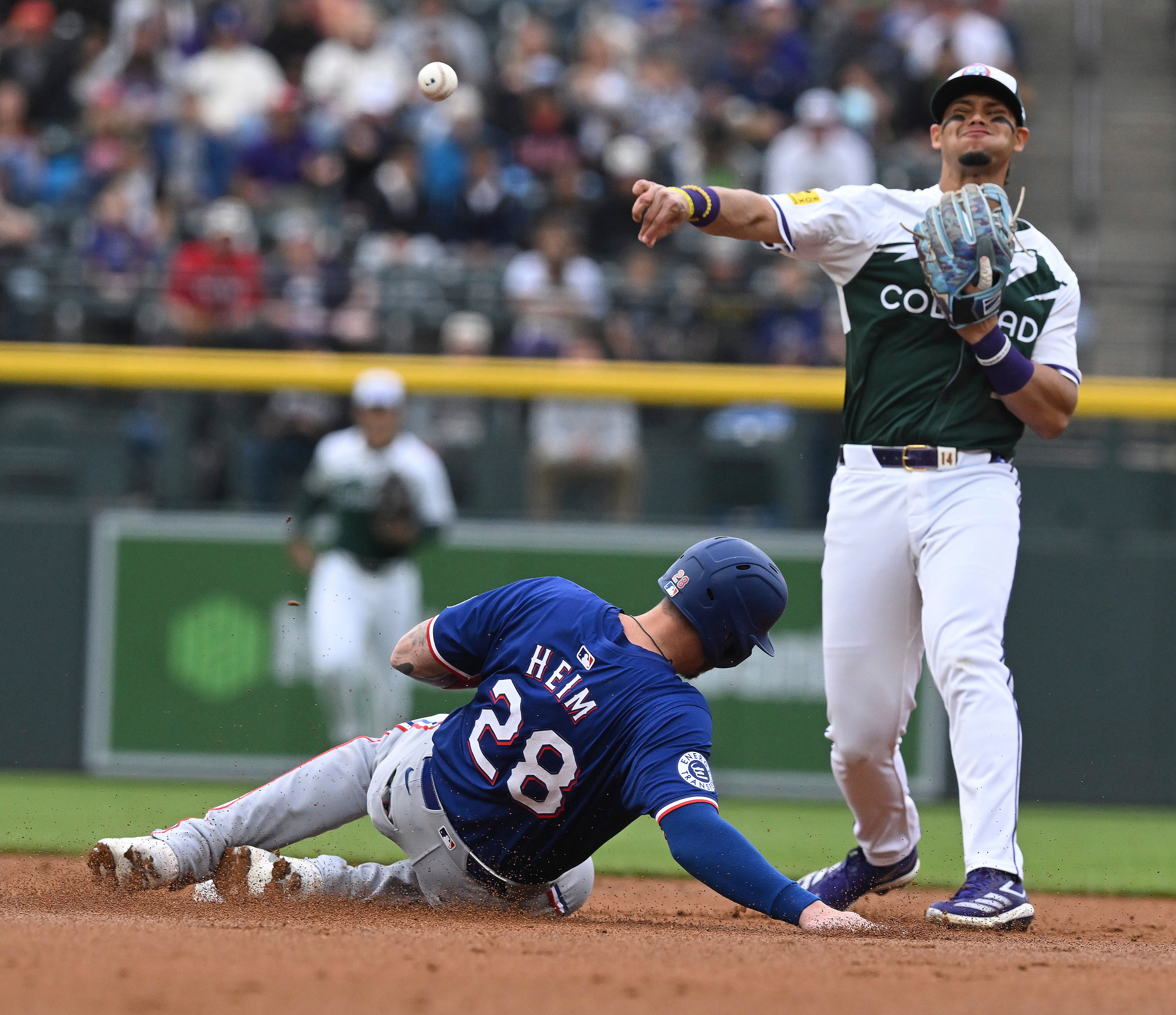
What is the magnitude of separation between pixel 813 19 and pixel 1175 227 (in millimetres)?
3402

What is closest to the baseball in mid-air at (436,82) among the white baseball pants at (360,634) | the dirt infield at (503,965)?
the dirt infield at (503,965)

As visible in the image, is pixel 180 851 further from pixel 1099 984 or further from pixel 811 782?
pixel 811 782

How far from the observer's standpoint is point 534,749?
3693 millimetres

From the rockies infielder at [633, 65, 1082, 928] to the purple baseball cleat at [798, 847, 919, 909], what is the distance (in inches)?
1.1

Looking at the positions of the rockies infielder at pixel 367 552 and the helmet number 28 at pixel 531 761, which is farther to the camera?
the rockies infielder at pixel 367 552

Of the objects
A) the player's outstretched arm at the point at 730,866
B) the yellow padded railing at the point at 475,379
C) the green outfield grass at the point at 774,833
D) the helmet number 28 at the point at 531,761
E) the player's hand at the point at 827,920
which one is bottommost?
the green outfield grass at the point at 774,833

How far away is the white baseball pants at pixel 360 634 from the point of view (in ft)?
26.8

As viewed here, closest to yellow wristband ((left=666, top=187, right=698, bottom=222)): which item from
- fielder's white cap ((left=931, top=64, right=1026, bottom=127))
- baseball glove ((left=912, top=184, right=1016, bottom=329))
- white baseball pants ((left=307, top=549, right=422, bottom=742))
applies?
baseball glove ((left=912, top=184, right=1016, bottom=329))

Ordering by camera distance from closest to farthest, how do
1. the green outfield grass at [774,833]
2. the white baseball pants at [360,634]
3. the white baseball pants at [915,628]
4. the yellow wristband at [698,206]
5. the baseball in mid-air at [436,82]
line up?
the white baseball pants at [915,628]
the yellow wristband at [698,206]
the baseball in mid-air at [436,82]
the green outfield grass at [774,833]
the white baseball pants at [360,634]

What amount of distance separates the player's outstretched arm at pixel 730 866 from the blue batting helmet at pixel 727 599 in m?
0.43

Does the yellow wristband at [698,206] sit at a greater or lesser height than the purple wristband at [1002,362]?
greater

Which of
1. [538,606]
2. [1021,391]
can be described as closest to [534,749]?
[538,606]

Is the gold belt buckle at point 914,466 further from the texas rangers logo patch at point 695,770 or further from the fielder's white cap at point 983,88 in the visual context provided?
the texas rangers logo patch at point 695,770

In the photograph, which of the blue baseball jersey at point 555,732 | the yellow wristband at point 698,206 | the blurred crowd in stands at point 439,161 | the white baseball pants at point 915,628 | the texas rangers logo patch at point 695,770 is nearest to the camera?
the texas rangers logo patch at point 695,770
